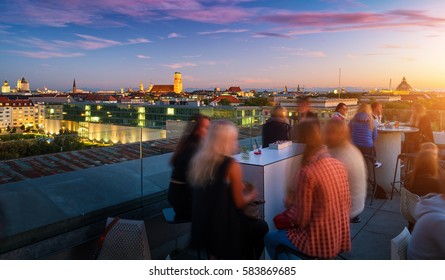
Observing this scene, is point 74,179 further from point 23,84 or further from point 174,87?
point 23,84

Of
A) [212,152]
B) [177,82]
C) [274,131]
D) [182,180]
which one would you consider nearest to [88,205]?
[182,180]

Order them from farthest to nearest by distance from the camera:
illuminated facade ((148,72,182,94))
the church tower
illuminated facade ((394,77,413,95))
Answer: the church tower < illuminated facade ((148,72,182,94)) < illuminated facade ((394,77,413,95))

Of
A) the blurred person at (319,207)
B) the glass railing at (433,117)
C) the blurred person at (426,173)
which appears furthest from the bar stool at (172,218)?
the glass railing at (433,117)

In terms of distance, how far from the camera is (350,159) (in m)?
2.90

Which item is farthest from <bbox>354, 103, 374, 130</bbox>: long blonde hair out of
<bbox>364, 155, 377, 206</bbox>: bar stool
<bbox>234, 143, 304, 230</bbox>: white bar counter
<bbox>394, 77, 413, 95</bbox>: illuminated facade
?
<bbox>394, 77, 413, 95</bbox>: illuminated facade

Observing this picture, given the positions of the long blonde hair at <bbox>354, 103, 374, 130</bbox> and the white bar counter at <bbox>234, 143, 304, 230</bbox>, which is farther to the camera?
the long blonde hair at <bbox>354, 103, 374, 130</bbox>

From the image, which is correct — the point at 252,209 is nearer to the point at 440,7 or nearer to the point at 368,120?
the point at 368,120

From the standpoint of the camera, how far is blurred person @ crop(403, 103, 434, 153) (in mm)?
6371

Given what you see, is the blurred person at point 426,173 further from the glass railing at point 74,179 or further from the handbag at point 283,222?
the glass railing at point 74,179

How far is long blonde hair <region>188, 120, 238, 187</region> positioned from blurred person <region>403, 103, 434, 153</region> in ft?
17.9

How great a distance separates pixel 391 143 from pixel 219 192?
4.28 m

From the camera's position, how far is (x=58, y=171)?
322 centimetres

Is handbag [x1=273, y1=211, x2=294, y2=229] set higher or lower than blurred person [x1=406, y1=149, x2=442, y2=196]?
lower

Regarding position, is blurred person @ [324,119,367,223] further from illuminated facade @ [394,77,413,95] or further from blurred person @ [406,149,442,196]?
illuminated facade @ [394,77,413,95]
